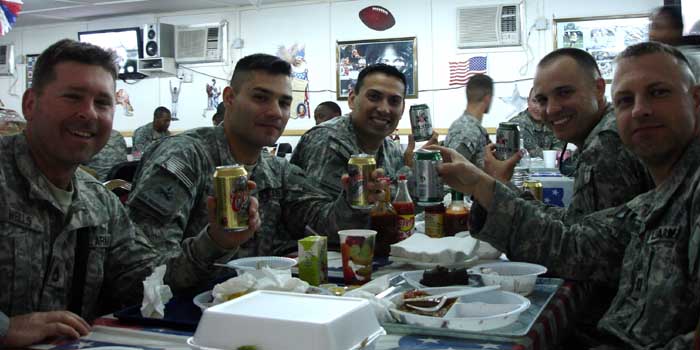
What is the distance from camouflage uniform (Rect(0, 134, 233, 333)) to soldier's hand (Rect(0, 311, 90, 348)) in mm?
326

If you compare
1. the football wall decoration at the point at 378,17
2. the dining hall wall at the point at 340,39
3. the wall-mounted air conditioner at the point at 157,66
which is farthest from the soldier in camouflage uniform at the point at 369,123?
the wall-mounted air conditioner at the point at 157,66

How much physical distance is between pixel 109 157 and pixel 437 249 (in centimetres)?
572

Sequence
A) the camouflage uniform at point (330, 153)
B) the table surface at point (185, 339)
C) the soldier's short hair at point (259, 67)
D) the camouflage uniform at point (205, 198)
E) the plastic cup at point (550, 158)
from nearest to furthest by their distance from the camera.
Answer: the table surface at point (185, 339) → the camouflage uniform at point (205, 198) → the soldier's short hair at point (259, 67) → the camouflage uniform at point (330, 153) → the plastic cup at point (550, 158)

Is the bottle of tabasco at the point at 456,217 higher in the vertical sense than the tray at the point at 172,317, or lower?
higher

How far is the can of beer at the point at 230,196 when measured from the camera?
1.47m

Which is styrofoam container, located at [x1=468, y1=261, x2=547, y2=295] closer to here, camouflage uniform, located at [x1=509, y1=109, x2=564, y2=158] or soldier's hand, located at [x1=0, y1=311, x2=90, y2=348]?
soldier's hand, located at [x1=0, y1=311, x2=90, y2=348]

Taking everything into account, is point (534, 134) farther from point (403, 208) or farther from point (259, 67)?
point (403, 208)

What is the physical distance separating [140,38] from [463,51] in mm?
4519

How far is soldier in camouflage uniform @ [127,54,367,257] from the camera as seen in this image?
201 cm

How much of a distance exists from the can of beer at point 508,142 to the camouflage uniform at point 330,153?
796 millimetres

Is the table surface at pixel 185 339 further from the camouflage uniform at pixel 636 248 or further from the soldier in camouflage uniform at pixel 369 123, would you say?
the soldier in camouflage uniform at pixel 369 123

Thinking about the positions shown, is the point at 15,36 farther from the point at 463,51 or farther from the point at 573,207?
the point at 573,207

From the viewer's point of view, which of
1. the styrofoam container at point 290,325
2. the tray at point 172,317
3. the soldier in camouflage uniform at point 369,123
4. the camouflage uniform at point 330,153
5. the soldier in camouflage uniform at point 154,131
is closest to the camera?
the styrofoam container at point 290,325

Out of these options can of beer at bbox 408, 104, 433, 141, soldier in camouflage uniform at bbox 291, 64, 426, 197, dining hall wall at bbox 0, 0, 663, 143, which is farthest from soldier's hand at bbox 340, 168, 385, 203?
dining hall wall at bbox 0, 0, 663, 143
